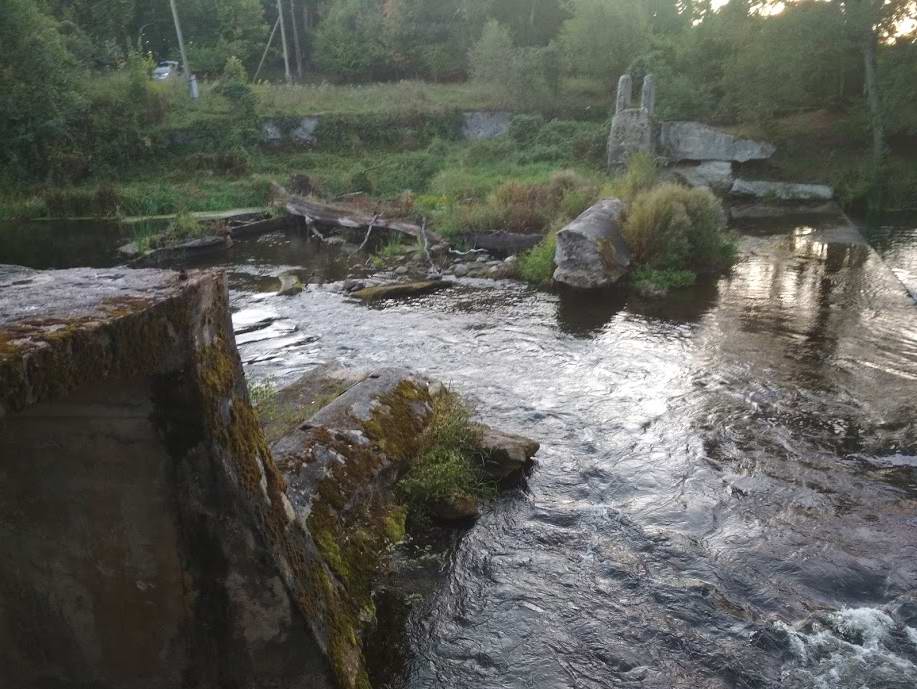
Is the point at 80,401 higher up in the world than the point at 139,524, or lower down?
higher up

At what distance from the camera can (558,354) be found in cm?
1092

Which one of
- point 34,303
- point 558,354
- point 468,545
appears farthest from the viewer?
point 558,354

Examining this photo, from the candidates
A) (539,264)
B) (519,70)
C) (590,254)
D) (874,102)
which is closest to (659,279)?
(590,254)

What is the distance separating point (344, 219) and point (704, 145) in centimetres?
1677

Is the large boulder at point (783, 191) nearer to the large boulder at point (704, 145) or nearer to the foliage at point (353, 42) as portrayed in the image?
the large boulder at point (704, 145)

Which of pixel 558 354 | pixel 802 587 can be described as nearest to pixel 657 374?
pixel 558 354

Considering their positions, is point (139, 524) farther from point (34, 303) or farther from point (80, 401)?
point (34, 303)

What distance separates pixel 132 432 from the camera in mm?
2842

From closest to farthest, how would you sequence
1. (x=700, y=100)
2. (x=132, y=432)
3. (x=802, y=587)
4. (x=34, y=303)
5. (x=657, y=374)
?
1. (x=34, y=303)
2. (x=132, y=432)
3. (x=802, y=587)
4. (x=657, y=374)
5. (x=700, y=100)

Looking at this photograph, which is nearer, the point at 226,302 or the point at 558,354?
the point at 226,302

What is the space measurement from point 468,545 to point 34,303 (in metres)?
3.86

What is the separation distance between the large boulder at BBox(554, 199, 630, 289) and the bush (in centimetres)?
44

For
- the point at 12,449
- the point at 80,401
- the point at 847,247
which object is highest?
the point at 80,401

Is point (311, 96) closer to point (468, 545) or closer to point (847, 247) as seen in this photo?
point (847, 247)
